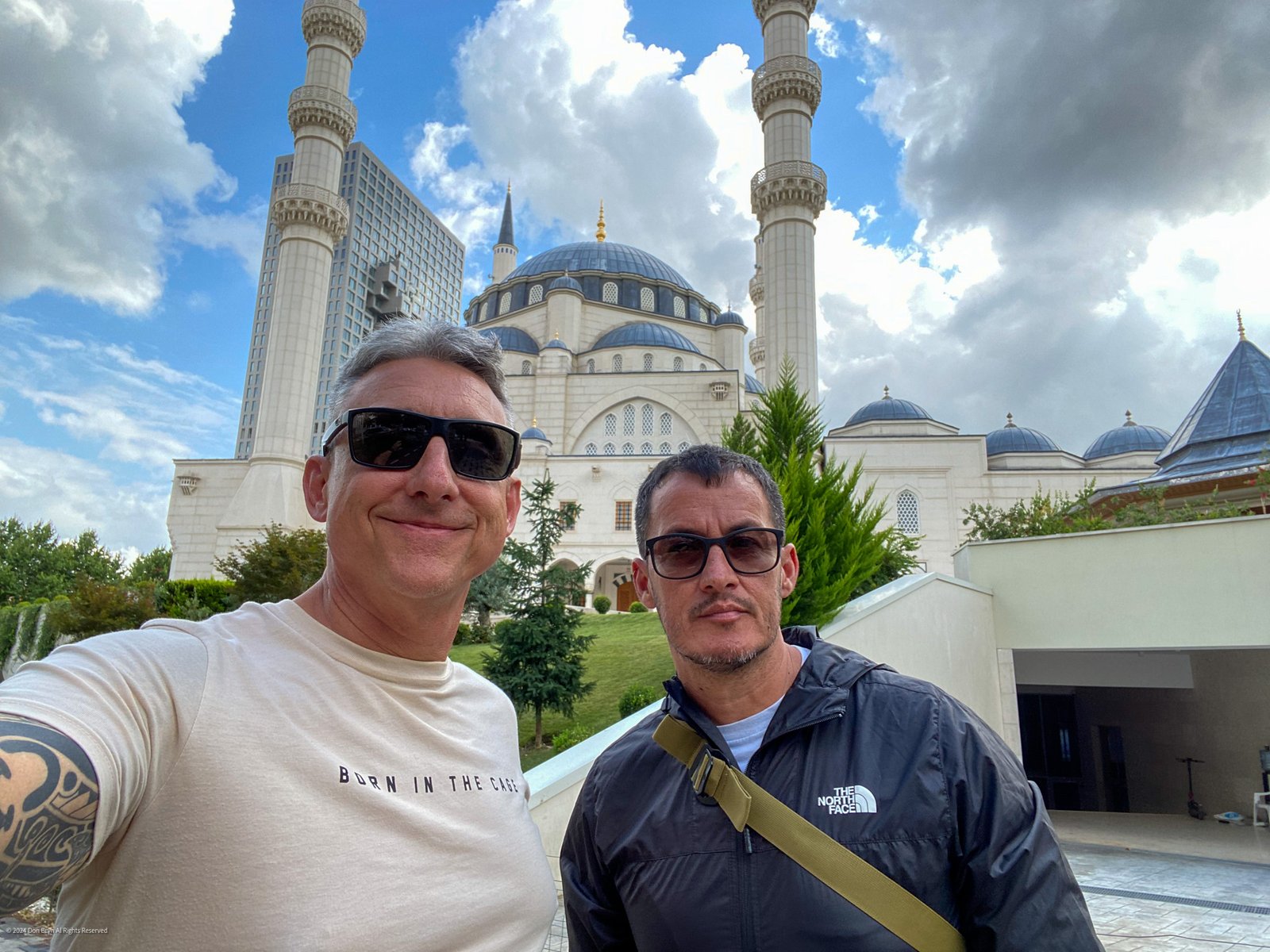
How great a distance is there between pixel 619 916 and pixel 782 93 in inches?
1028

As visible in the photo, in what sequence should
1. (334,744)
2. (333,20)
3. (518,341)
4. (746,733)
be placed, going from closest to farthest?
1. (334,744)
2. (746,733)
3. (333,20)
4. (518,341)

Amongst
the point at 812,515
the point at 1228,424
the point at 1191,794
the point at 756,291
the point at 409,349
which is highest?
the point at 756,291

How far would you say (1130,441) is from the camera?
3080cm

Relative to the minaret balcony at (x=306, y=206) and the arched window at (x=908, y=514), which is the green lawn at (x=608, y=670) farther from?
the minaret balcony at (x=306, y=206)

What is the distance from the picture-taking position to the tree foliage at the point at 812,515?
8.28 meters

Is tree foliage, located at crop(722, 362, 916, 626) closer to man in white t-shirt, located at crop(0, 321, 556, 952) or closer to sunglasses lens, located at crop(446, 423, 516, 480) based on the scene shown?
sunglasses lens, located at crop(446, 423, 516, 480)

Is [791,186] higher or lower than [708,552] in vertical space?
higher

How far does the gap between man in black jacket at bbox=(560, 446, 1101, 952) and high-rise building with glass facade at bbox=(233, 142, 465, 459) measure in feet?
233

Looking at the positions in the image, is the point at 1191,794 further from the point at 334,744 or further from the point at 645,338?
the point at 645,338

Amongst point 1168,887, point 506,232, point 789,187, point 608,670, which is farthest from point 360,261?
point 1168,887

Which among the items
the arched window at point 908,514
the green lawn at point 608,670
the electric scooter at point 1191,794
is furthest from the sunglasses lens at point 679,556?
the arched window at point 908,514

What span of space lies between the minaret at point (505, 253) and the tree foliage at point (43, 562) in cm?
2682

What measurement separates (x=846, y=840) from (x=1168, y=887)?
6782 mm

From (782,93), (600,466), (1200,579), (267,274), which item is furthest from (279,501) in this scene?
(267,274)
